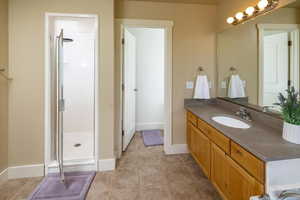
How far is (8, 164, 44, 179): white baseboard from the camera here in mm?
2310

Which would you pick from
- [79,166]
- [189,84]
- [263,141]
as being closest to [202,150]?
[263,141]

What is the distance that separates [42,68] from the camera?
2328 millimetres

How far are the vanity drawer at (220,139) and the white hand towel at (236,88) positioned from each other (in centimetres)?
90

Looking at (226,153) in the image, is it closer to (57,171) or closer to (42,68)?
(57,171)

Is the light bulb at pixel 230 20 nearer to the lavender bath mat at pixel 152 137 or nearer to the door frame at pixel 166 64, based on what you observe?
the door frame at pixel 166 64

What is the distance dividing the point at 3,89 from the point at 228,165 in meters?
2.65

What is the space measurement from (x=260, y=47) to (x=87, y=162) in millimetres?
2654

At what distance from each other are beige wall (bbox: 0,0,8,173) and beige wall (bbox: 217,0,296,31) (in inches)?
116

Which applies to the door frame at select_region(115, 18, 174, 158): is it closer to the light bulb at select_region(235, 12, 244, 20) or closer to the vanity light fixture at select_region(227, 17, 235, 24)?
the vanity light fixture at select_region(227, 17, 235, 24)

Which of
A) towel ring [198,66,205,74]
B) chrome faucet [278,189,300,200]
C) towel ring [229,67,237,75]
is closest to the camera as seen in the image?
chrome faucet [278,189,300,200]

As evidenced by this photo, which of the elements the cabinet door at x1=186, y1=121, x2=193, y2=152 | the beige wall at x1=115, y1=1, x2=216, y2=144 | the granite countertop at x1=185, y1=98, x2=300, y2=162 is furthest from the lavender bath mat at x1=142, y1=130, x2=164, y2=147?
the granite countertop at x1=185, y1=98, x2=300, y2=162

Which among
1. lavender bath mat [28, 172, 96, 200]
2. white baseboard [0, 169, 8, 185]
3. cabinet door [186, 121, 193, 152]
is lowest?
lavender bath mat [28, 172, 96, 200]

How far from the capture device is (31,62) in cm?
230

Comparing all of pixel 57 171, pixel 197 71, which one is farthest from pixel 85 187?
pixel 197 71
